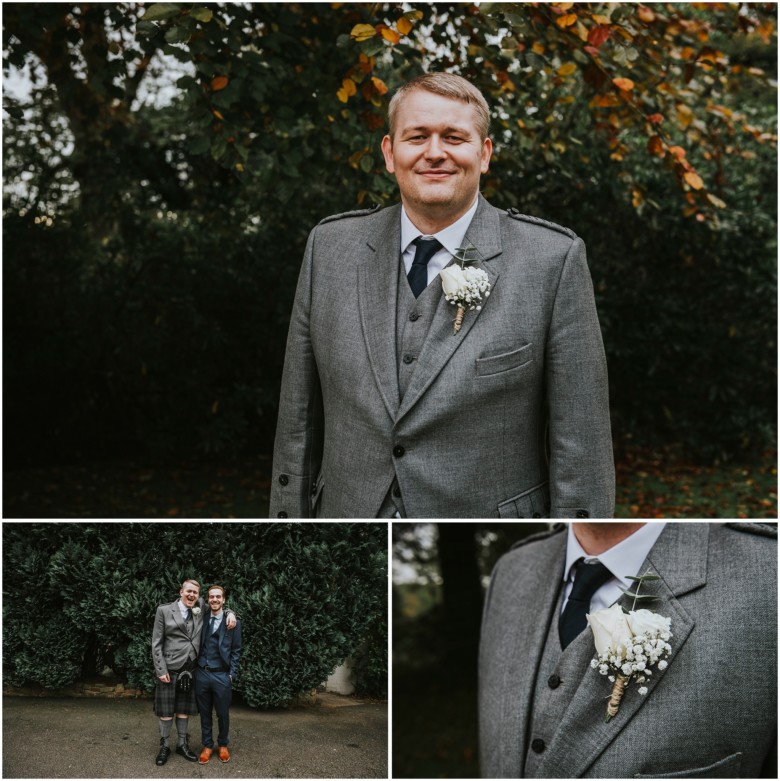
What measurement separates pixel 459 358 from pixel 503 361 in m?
0.11

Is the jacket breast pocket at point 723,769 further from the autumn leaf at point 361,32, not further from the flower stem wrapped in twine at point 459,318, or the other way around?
the autumn leaf at point 361,32

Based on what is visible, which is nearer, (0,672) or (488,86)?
(0,672)

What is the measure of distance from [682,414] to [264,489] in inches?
153

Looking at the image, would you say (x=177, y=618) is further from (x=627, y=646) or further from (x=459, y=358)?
(x=627, y=646)

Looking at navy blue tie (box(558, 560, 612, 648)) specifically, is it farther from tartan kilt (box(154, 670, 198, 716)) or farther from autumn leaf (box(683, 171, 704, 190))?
autumn leaf (box(683, 171, 704, 190))

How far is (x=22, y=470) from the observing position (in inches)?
268

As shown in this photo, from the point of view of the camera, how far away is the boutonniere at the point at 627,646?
1.60 meters

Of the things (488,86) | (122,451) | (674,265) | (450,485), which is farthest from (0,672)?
(674,265)

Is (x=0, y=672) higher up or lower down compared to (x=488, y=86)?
lower down

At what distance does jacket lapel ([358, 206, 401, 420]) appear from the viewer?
1.92 metres

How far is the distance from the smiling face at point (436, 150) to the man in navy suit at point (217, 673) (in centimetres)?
111

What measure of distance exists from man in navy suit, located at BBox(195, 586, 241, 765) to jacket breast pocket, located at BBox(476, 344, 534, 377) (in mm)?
851

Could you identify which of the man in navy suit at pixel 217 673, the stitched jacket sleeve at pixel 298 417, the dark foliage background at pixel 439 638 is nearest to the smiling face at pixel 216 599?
the man in navy suit at pixel 217 673

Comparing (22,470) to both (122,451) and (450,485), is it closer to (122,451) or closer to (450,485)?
(122,451)
